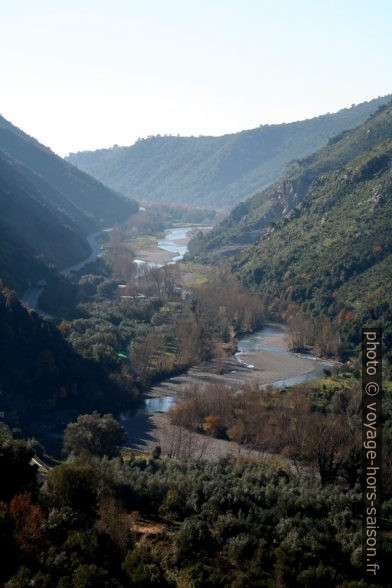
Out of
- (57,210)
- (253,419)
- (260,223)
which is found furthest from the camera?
(260,223)

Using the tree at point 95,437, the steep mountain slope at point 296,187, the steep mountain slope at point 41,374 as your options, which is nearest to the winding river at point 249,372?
the steep mountain slope at point 41,374

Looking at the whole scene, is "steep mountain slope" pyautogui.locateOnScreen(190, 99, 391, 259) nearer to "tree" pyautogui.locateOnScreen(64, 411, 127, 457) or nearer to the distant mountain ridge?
the distant mountain ridge

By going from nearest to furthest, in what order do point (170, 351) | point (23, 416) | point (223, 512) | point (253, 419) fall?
1. point (223, 512)
2. point (253, 419)
3. point (23, 416)
4. point (170, 351)

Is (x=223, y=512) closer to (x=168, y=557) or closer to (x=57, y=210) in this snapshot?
(x=168, y=557)

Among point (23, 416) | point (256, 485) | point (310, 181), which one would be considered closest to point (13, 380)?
point (23, 416)

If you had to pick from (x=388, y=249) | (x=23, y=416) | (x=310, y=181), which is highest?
(x=310, y=181)

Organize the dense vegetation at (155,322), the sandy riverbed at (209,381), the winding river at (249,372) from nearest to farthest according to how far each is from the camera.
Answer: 1. the sandy riverbed at (209,381)
2. the winding river at (249,372)
3. the dense vegetation at (155,322)

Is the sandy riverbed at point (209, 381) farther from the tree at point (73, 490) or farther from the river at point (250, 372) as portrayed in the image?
the tree at point (73, 490)
